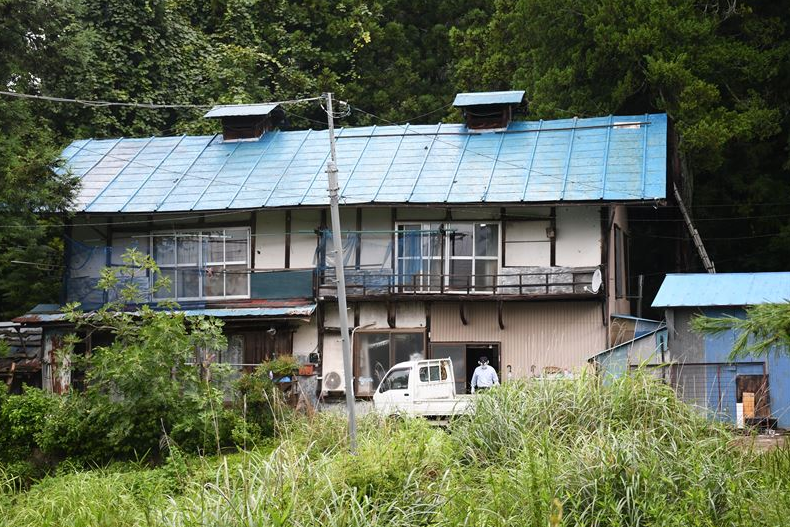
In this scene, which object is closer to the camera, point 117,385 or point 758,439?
point 758,439

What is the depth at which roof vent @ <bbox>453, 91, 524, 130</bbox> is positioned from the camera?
26891 mm

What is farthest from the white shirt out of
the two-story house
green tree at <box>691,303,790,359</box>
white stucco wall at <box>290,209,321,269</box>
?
green tree at <box>691,303,790,359</box>

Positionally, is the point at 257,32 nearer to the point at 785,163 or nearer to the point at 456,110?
the point at 456,110

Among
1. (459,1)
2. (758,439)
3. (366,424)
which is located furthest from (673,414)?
(459,1)

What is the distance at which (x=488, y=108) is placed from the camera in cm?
2723

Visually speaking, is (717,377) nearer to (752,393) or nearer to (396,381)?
(752,393)

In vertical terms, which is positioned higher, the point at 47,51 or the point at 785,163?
the point at 47,51

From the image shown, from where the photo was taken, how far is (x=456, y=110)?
106 feet

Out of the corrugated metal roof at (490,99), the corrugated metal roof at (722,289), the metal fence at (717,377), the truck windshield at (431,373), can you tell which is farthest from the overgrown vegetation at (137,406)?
the corrugated metal roof at (490,99)

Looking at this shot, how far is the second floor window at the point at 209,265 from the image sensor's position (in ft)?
87.0

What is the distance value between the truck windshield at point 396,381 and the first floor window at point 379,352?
2.99m

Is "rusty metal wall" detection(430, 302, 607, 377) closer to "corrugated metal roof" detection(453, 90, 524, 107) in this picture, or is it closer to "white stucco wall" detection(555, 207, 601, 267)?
"white stucco wall" detection(555, 207, 601, 267)

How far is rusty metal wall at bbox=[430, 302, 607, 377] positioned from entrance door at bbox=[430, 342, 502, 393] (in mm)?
123

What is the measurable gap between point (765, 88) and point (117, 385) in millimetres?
17248
